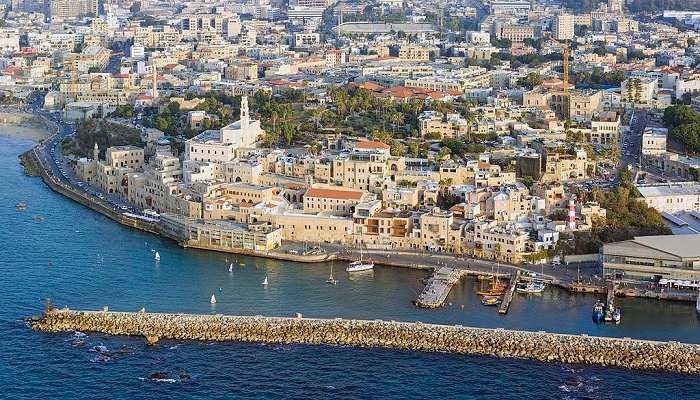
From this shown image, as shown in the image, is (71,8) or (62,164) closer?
(62,164)

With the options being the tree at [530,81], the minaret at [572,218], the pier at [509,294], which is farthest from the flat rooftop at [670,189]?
the tree at [530,81]

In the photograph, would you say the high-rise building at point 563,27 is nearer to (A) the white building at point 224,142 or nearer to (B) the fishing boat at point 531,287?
(A) the white building at point 224,142

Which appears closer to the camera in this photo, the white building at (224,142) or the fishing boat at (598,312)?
the fishing boat at (598,312)

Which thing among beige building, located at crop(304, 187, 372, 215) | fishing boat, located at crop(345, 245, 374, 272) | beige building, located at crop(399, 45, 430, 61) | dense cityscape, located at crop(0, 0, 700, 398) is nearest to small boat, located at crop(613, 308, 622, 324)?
dense cityscape, located at crop(0, 0, 700, 398)

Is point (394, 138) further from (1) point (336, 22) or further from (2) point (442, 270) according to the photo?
(1) point (336, 22)

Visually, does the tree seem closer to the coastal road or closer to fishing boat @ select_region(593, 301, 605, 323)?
the coastal road

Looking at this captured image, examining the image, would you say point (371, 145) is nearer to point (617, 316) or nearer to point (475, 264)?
point (475, 264)

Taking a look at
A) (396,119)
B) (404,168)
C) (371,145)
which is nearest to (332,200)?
(371,145)
